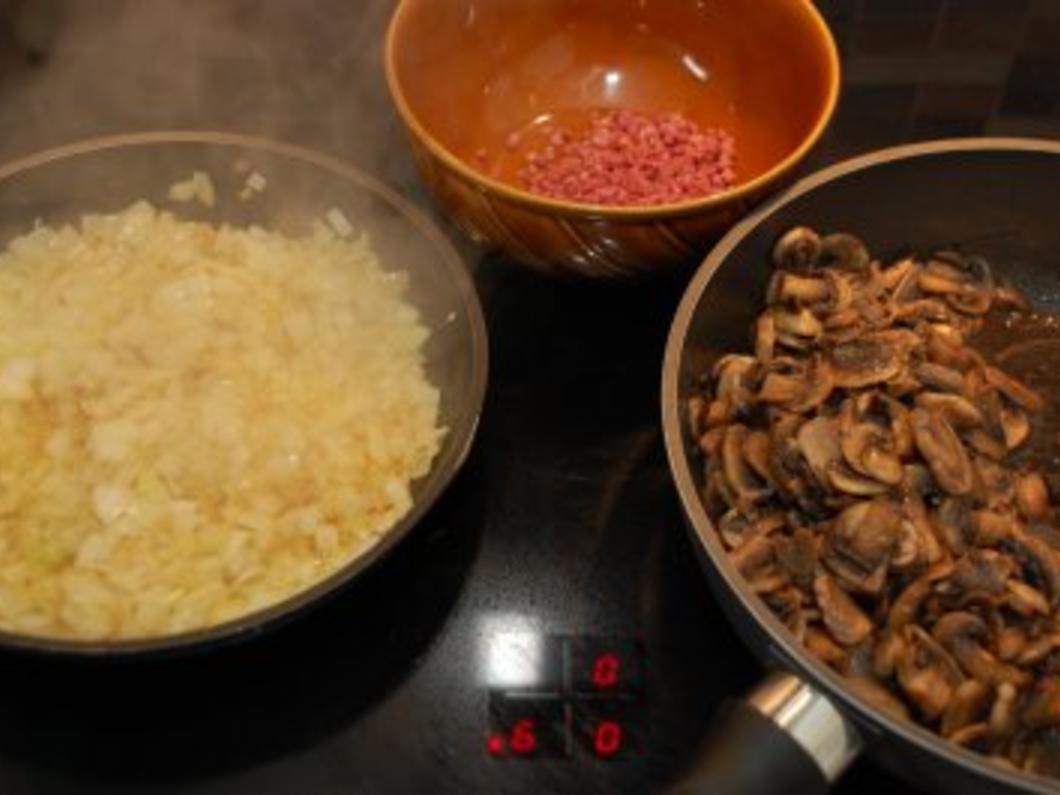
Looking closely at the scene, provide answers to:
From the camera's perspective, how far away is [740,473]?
4.77 feet

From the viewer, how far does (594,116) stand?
2.04 m

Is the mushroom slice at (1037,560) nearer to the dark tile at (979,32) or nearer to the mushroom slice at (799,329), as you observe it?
the mushroom slice at (799,329)

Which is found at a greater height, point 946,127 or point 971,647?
point 946,127

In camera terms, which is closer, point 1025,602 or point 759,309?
point 1025,602

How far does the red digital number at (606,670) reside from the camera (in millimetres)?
1458

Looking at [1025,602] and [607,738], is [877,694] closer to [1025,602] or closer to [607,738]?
[1025,602]

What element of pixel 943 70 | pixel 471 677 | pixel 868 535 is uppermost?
pixel 943 70

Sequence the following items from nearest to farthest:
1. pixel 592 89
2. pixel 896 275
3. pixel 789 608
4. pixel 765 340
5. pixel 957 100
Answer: pixel 789 608
pixel 765 340
pixel 896 275
pixel 592 89
pixel 957 100

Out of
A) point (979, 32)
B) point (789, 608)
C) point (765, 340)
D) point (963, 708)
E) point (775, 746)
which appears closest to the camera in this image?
point (775, 746)

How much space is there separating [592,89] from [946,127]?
2.17ft

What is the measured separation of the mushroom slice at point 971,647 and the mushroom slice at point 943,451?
0.16 meters

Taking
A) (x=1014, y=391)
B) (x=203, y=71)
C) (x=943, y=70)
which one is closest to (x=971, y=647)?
(x=1014, y=391)

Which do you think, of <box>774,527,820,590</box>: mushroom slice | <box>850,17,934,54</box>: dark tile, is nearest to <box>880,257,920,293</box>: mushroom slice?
<box>774,527,820,590</box>: mushroom slice

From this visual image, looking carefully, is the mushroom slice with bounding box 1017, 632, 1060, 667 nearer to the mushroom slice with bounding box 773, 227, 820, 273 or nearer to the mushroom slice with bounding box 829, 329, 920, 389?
the mushroom slice with bounding box 829, 329, 920, 389
